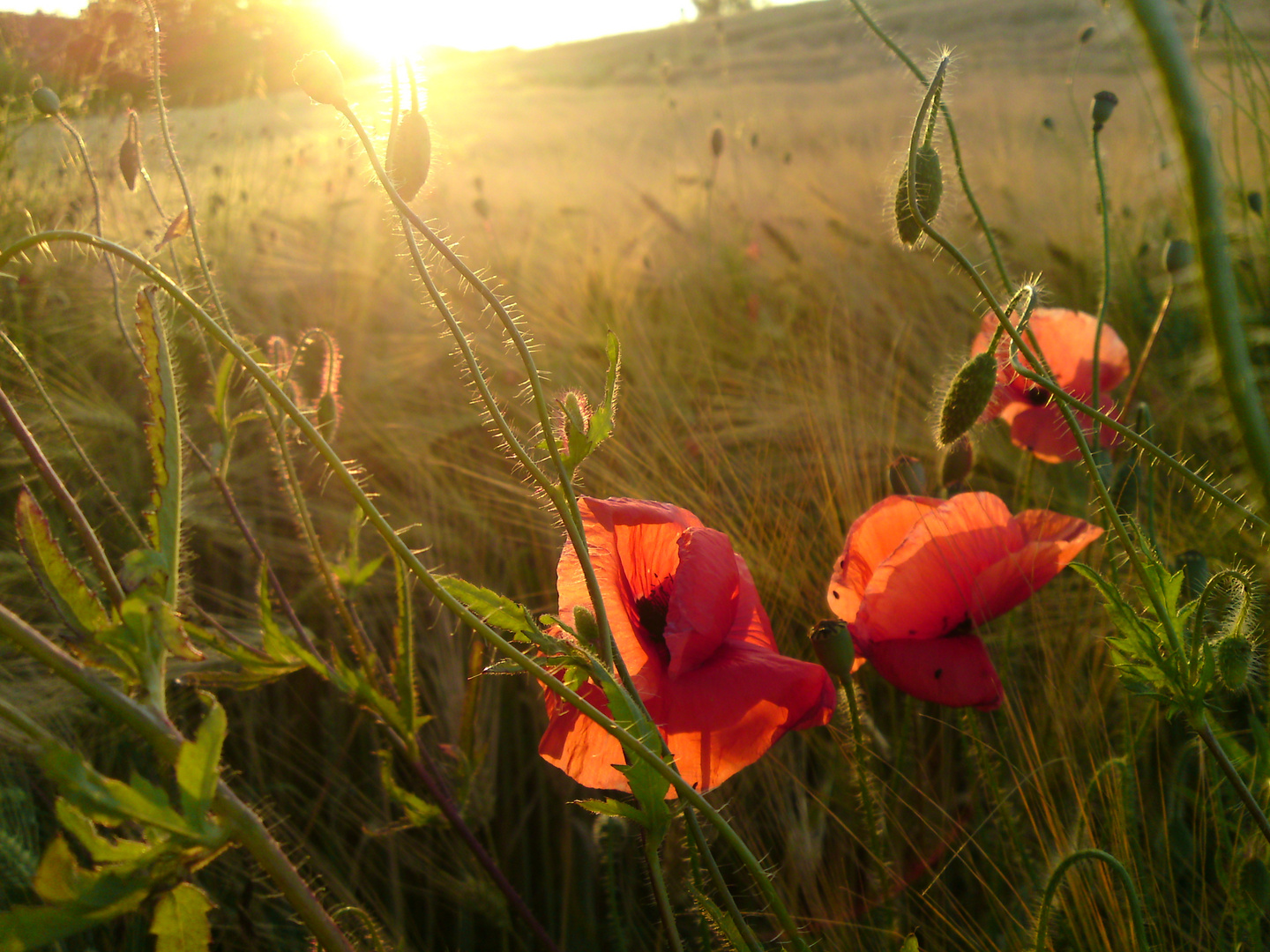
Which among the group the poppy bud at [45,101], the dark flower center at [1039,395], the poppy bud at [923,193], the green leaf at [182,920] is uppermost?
the poppy bud at [45,101]

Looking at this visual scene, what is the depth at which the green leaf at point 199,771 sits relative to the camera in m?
0.27

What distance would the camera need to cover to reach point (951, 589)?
19.4 inches

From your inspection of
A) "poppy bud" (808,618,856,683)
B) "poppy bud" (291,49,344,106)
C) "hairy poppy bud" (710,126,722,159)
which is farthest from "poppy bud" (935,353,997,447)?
"hairy poppy bud" (710,126,722,159)

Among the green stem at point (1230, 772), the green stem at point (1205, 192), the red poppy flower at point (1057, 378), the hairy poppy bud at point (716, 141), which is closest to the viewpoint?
the green stem at point (1205, 192)

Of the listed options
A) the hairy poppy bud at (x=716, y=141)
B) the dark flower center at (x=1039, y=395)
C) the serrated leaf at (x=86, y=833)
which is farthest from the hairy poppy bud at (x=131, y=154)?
the hairy poppy bud at (x=716, y=141)

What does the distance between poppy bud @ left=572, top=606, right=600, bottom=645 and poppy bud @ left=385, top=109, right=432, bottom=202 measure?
245 mm

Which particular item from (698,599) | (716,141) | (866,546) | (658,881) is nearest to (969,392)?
(866,546)

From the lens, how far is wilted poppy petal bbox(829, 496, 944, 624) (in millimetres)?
542

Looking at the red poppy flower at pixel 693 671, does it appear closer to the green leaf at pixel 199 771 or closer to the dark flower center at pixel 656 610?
the dark flower center at pixel 656 610

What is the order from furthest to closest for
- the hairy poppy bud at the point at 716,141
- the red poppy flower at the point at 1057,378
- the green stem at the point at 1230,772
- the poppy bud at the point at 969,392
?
the hairy poppy bud at the point at 716,141
the red poppy flower at the point at 1057,378
the poppy bud at the point at 969,392
the green stem at the point at 1230,772

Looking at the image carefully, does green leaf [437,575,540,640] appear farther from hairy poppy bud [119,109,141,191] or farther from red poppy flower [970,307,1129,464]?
hairy poppy bud [119,109,141,191]

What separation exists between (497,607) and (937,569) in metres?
0.24

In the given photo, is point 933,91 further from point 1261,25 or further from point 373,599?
point 1261,25

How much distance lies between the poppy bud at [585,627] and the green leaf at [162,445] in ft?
0.55
